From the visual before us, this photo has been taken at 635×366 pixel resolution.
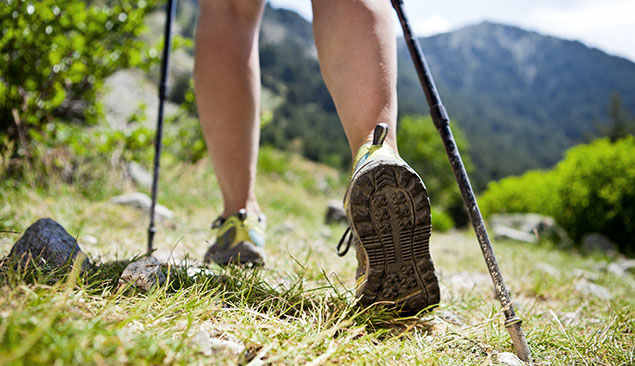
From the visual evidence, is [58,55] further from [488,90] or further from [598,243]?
[488,90]

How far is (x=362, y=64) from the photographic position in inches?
34.3

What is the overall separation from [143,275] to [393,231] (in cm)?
50

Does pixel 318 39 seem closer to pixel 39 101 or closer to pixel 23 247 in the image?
pixel 23 247

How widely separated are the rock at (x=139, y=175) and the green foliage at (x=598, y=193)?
229 inches

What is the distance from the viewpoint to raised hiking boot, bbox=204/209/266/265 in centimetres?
116

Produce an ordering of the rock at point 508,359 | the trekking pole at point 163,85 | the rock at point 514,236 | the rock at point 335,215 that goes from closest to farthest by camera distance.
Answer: the rock at point 508,359
the trekking pole at point 163,85
the rock at point 335,215
the rock at point 514,236

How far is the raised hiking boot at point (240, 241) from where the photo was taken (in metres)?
1.16

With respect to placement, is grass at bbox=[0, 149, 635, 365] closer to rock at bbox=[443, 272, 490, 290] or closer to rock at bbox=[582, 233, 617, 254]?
rock at bbox=[443, 272, 490, 290]

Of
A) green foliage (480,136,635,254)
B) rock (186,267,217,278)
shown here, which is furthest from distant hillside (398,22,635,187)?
rock (186,267,217,278)

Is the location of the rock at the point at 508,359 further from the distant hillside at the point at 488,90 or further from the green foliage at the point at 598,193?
the distant hillside at the point at 488,90

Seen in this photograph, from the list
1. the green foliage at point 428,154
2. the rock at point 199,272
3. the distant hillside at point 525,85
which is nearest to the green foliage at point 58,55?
the rock at point 199,272

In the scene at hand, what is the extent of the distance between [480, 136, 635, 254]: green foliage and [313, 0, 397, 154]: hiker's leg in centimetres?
598

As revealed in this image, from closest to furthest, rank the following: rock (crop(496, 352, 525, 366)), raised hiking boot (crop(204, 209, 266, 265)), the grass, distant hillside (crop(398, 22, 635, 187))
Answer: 1. the grass
2. rock (crop(496, 352, 525, 366))
3. raised hiking boot (crop(204, 209, 266, 265))
4. distant hillside (crop(398, 22, 635, 187))

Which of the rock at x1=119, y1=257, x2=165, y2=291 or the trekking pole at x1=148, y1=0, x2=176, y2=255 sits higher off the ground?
the trekking pole at x1=148, y1=0, x2=176, y2=255
